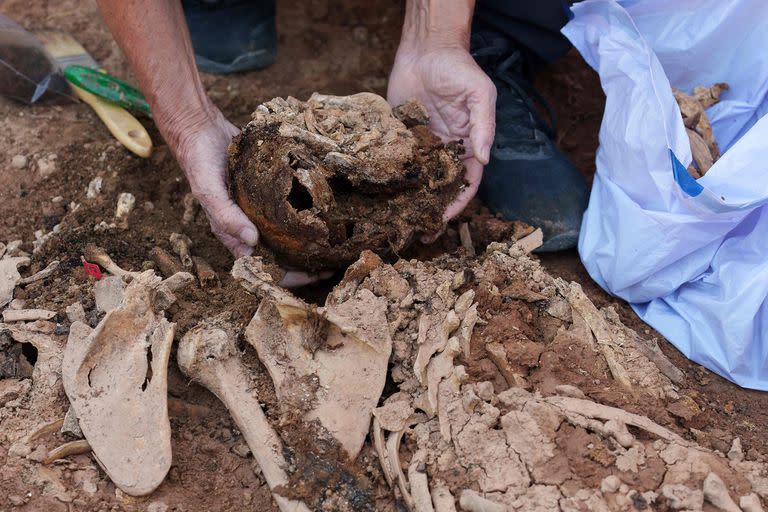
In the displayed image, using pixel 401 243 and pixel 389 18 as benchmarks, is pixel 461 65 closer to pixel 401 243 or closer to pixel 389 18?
pixel 401 243

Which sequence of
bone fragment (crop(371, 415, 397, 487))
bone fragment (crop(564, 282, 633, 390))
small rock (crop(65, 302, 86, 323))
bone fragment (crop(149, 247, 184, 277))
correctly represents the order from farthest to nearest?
bone fragment (crop(149, 247, 184, 277)) → small rock (crop(65, 302, 86, 323)) → bone fragment (crop(564, 282, 633, 390)) → bone fragment (crop(371, 415, 397, 487))

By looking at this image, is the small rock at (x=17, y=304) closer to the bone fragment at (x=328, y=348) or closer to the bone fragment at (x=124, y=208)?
the bone fragment at (x=124, y=208)

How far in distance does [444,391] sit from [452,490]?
0.76 feet

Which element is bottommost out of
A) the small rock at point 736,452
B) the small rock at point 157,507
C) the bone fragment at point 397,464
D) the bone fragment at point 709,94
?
the small rock at point 157,507

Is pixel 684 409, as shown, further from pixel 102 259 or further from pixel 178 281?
pixel 102 259

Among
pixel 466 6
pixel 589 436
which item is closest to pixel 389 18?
pixel 466 6

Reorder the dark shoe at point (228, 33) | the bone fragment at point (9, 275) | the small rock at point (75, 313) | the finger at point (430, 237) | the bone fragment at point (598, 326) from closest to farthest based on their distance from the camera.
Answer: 1. the bone fragment at point (598, 326)
2. the small rock at point (75, 313)
3. the bone fragment at point (9, 275)
4. the finger at point (430, 237)
5. the dark shoe at point (228, 33)

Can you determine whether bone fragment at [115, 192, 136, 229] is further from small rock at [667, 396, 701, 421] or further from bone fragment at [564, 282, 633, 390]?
small rock at [667, 396, 701, 421]

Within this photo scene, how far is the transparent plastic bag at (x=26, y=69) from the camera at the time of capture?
2.69m

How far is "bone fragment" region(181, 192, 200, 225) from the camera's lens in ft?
7.91


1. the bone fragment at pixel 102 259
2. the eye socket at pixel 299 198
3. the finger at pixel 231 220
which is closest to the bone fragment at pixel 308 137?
the eye socket at pixel 299 198

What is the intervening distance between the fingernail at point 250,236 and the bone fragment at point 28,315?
0.55 meters

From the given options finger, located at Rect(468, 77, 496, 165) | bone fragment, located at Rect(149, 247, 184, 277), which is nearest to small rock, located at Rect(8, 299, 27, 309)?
bone fragment, located at Rect(149, 247, 184, 277)

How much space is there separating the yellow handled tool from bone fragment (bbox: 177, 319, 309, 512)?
1098 mm
